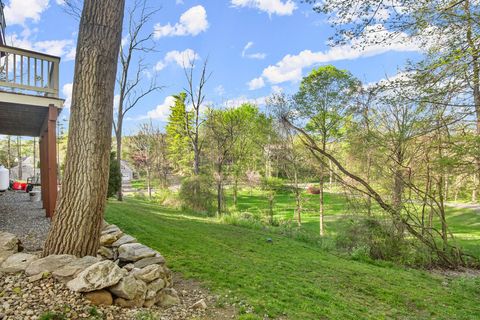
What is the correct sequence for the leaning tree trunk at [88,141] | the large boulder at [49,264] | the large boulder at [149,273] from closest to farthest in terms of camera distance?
the large boulder at [49,264] → the large boulder at [149,273] → the leaning tree trunk at [88,141]

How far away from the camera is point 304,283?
15.2ft

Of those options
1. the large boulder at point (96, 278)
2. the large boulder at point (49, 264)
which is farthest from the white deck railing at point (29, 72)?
the large boulder at point (96, 278)

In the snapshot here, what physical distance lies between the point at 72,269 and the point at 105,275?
39 cm

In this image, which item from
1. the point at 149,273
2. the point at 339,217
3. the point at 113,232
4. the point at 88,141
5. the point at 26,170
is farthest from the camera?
the point at 26,170

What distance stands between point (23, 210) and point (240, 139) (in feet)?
41.9

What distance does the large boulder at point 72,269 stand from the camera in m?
2.77

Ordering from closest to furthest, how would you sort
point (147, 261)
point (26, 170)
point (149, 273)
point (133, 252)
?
point (149, 273) < point (147, 261) < point (133, 252) < point (26, 170)

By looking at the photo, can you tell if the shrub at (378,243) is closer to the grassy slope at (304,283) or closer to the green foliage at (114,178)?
the grassy slope at (304,283)

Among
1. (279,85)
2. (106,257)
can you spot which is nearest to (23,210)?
(106,257)

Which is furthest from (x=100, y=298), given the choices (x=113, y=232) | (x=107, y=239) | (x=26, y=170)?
(x=26, y=170)

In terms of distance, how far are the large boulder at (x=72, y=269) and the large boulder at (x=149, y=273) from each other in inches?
18.1

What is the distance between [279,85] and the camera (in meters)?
14.8

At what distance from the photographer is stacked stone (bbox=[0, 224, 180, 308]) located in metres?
2.67

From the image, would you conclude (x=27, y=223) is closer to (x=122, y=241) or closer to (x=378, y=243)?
(x=122, y=241)
